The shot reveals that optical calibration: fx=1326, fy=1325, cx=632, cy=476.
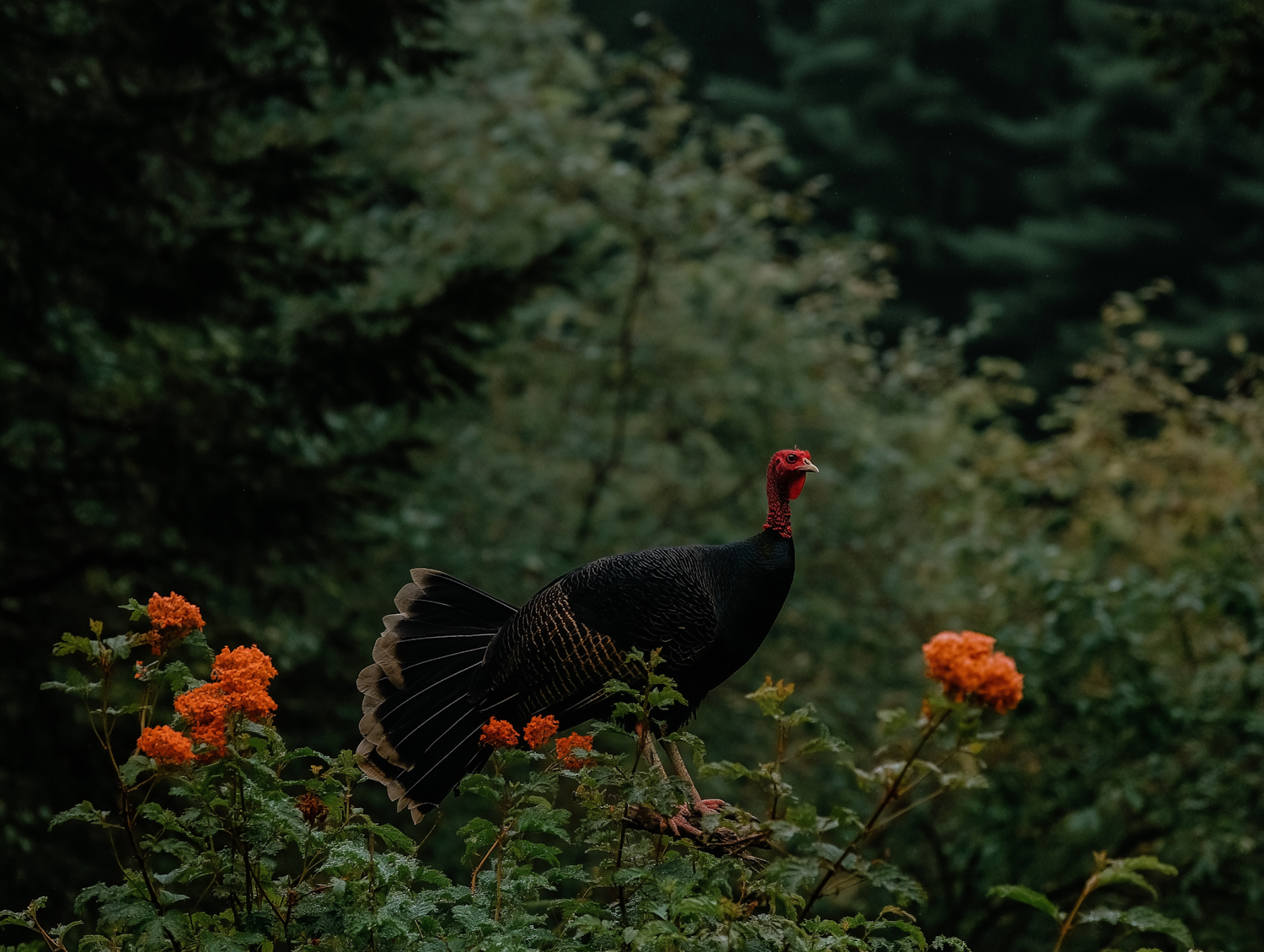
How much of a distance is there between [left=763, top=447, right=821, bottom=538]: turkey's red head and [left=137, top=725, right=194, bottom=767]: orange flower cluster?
4.03 feet

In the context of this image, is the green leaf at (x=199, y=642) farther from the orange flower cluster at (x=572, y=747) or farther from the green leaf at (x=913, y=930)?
the green leaf at (x=913, y=930)

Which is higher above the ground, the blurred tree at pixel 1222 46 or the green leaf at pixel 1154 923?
the blurred tree at pixel 1222 46

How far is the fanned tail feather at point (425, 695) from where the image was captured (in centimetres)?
264

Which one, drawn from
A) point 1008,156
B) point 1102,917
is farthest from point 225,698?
point 1008,156

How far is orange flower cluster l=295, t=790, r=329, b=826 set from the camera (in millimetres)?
2111

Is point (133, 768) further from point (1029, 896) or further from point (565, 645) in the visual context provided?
point (1029, 896)

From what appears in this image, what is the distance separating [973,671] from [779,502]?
1.04m

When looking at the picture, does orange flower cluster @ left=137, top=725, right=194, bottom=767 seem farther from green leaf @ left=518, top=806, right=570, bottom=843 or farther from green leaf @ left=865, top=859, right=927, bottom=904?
green leaf @ left=865, top=859, right=927, bottom=904

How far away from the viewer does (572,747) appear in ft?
7.04

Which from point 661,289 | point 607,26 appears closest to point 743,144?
point 661,289

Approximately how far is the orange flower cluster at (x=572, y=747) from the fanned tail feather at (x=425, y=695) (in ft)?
1.71

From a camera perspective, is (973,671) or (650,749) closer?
(973,671)

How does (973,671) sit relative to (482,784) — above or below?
above

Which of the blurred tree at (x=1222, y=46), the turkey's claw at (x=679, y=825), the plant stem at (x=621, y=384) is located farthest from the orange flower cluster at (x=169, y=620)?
the plant stem at (x=621, y=384)
